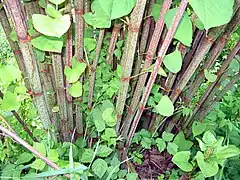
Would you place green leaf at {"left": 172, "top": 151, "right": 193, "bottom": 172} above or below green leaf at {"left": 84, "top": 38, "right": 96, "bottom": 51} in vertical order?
below

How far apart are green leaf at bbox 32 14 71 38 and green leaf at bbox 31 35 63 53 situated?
8 cm

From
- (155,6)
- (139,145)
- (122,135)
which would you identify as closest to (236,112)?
(139,145)

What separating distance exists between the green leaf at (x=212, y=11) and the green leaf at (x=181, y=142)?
0.58 m

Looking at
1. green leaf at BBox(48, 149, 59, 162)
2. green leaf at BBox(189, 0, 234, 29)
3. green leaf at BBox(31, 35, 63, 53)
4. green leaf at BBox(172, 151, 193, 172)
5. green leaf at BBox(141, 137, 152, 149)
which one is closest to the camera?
green leaf at BBox(189, 0, 234, 29)

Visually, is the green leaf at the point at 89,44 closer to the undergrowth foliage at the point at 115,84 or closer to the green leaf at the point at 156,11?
the undergrowth foliage at the point at 115,84

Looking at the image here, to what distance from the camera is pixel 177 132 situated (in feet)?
3.58

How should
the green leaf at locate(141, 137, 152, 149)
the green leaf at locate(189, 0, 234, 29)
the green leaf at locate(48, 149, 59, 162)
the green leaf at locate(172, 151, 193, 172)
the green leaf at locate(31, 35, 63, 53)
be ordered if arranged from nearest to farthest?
1. the green leaf at locate(189, 0, 234, 29)
2. the green leaf at locate(31, 35, 63, 53)
3. the green leaf at locate(48, 149, 59, 162)
4. the green leaf at locate(172, 151, 193, 172)
5. the green leaf at locate(141, 137, 152, 149)

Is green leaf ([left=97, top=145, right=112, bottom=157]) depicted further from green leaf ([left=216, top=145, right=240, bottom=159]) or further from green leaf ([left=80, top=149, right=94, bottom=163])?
green leaf ([left=216, top=145, right=240, bottom=159])

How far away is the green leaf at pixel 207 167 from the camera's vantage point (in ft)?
2.39

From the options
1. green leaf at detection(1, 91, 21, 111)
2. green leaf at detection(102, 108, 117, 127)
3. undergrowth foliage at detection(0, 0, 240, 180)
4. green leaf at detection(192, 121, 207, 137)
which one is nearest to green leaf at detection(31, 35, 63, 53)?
undergrowth foliage at detection(0, 0, 240, 180)

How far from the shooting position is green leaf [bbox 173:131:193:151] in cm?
100

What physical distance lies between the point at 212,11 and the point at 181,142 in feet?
2.01

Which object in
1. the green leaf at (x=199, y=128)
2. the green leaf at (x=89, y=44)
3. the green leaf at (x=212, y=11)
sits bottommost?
the green leaf at (x=199, y=128)

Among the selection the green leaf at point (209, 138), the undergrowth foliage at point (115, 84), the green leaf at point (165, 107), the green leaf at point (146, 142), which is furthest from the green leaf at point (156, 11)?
the green leaf at point (146, 142)
